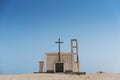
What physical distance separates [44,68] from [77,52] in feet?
24.0

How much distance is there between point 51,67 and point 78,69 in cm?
518

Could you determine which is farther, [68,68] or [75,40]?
[75,40]

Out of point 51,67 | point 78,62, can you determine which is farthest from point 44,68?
point 78,62

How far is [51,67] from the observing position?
3734 centimetres

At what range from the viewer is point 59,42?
123ft

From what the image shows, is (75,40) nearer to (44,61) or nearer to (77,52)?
(77,52)

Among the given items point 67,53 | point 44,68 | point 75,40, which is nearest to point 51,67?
point 44,68

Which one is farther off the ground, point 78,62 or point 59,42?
point 59,42

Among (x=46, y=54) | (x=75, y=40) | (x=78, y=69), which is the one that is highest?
(x=75, y=40)

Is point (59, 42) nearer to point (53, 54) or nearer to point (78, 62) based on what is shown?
point (53, 54)

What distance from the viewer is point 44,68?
3741 centimetres

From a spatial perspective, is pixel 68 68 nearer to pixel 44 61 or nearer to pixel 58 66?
pixel 58 66

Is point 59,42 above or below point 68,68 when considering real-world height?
above

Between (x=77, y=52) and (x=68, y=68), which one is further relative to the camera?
(x=77, y=52)
